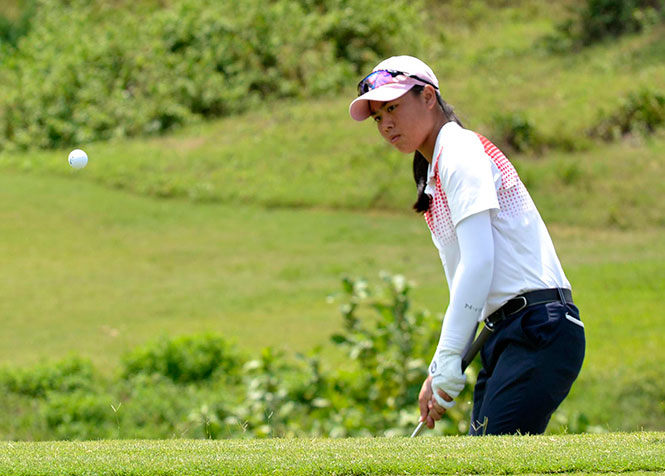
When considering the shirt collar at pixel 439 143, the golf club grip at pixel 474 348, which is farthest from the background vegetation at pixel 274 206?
the shirt collar at pixel 439 143

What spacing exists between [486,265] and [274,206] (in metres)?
15.3

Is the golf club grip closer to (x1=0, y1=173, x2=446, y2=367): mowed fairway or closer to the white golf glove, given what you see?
the white golf glove

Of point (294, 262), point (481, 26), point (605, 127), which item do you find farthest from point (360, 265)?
point (481, 26)

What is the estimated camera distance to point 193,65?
24625mm

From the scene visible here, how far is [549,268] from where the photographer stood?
347cm

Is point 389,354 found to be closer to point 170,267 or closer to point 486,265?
point 486,265

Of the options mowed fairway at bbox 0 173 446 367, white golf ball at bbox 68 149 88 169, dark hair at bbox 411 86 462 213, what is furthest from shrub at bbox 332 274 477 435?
dark hair at bbox 411 86 462 213

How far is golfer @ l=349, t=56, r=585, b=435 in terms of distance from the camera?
3316 millimetres

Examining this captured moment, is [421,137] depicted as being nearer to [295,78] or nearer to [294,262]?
[294,262]

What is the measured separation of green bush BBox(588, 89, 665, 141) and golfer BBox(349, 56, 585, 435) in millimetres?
16415

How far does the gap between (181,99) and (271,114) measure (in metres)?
2.51

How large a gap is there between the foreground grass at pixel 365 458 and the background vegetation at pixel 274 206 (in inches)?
57.9

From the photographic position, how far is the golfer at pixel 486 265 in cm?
332

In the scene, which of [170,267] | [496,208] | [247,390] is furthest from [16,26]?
[496,208]
